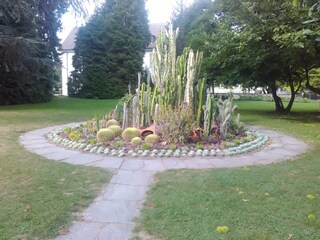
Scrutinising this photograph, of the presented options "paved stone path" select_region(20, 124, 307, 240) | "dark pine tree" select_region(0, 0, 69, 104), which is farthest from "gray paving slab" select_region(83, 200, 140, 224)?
"dark pine tree" select_region(0, 0, 69, 104)

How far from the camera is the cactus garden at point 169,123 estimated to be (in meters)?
5.62

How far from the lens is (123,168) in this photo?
446 cm

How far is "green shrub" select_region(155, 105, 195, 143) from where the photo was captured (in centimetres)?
582

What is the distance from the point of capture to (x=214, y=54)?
1203cm

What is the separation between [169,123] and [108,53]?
22510 millimetres

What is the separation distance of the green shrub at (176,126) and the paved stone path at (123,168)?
82 cm

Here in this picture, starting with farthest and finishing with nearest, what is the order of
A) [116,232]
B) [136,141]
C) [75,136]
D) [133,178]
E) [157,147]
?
[75,136], [136,141], [157,147], [133,178], [116,232]

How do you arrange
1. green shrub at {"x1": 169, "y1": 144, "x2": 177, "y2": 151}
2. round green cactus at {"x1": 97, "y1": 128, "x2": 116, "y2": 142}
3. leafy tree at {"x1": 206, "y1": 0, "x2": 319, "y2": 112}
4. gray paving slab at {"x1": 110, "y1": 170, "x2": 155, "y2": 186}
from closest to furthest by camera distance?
gray paving slab at {"x1": 110, "y1": 170, "x2": 155, "y2": 186} < green shrub at {"x1": 169, "y1": 144, "x2": 177, "y2": 151} < round green cactus at {"x1": 97, "y1": 128, "x2": 116, "y2": 142} < leafy tree at {"x1": 206, "y1": 0, "x2": 319, "y2": 112}

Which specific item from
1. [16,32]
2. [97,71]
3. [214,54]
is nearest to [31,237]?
[214,54]

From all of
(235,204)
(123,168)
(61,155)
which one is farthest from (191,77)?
(235,204)

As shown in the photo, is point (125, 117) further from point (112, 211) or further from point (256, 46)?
point (256, 46)

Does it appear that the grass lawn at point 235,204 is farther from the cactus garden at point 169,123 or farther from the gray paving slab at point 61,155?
the gray paving slab at point 61,155

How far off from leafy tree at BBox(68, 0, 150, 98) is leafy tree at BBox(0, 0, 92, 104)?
6.42 meters

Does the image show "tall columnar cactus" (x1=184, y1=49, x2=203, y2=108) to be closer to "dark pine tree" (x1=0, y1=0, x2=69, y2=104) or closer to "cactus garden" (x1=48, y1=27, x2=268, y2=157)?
"cactus garden" (x1=48, y1=27, x2=268, y2=157)
